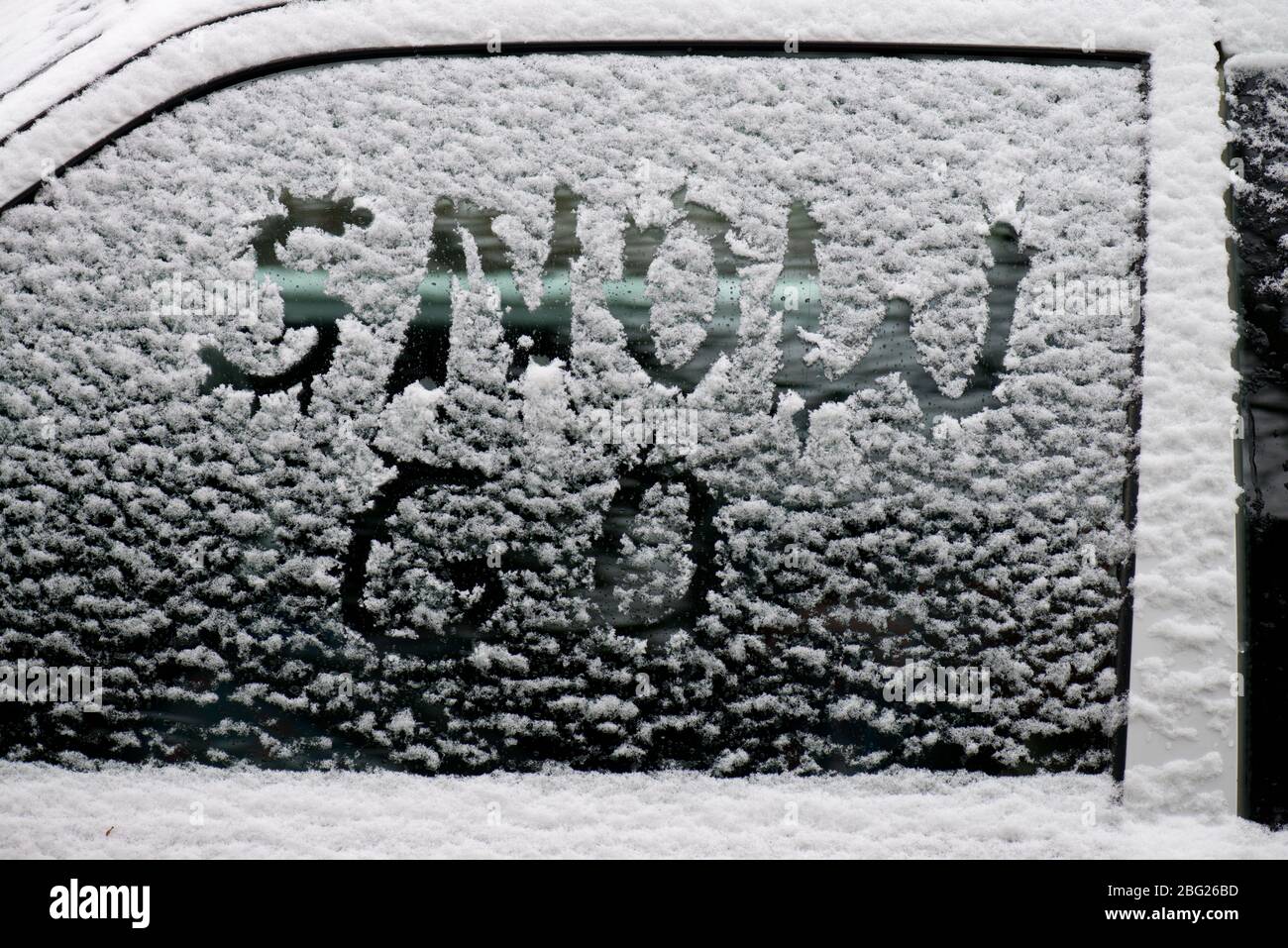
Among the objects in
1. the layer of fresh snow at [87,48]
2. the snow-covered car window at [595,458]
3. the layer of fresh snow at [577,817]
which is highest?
the layer of fresh snow at [87,48]

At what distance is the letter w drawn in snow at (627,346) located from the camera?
1.44m

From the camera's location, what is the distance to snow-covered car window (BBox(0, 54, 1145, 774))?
4.69 feet

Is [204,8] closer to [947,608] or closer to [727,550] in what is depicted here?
[727,550]

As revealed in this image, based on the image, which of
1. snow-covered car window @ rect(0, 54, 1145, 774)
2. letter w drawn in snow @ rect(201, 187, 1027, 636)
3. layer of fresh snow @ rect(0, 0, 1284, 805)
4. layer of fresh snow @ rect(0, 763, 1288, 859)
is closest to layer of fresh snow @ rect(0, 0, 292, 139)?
layer of fresh snow @ rect(0, 0, 1284, 805)

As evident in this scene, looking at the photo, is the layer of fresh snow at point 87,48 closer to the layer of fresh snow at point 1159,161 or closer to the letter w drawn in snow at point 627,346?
the layer of fresh snow at point 1159,161

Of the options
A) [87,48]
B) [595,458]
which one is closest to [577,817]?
[595,458]

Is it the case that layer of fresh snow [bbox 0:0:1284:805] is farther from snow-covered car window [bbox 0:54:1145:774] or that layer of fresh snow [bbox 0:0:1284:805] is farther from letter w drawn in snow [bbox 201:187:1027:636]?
letter w drawn in snow [bbox 201:187:1027:636]
